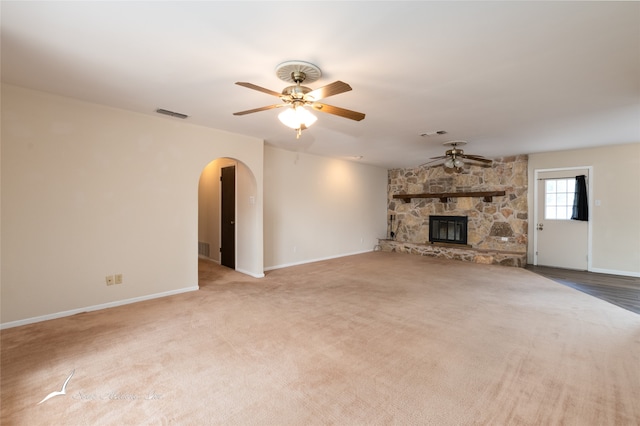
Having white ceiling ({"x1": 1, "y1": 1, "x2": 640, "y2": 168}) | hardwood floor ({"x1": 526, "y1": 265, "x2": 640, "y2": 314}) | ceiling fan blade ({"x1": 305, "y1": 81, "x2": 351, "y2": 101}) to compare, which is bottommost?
hardwood floor ({"x1": 526, "y1": 265, "x2": 640, "y2": 314})

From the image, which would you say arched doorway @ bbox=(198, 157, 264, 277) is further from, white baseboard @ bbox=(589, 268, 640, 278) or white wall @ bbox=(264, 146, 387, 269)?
white baseboard @ bbox=(589, 268, 640, 278)

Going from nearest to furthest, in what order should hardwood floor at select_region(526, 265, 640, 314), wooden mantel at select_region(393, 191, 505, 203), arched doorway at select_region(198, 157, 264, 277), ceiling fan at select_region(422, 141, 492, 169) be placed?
hardwood floor at select_region(526, 265, 640, 314) → arched doorway at select_region(198, 157, 264, 277) → ceiling fan at select_region(422, 141, 492, 169) → wooden mantel at select_region(393, 191, 505, 203)

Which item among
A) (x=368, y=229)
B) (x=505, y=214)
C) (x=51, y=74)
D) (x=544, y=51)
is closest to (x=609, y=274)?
(x=505, y=214)

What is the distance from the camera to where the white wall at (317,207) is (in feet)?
19.2

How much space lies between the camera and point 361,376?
2.13 m

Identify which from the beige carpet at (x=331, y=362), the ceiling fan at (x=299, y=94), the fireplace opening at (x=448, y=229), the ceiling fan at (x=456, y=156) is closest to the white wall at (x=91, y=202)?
the beige carpet at (x=331, y=362)

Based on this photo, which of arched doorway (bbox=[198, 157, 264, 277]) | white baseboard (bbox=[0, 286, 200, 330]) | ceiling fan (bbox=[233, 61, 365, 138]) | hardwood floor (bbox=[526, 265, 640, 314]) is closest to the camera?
ceiling fan (bbox=[233, 61, 365, 138])

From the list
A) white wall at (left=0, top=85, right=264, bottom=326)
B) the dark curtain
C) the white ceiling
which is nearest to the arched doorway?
white wall at (left=0, top=85, right=264, bottom=326)

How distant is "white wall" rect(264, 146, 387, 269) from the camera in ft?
19.2

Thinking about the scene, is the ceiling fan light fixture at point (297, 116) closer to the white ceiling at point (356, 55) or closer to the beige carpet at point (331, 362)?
the white ceiling at point (356, 55)

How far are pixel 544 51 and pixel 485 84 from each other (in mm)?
604

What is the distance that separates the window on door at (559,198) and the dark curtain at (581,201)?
12 cm

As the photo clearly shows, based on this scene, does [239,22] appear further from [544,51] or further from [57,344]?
[57,344]

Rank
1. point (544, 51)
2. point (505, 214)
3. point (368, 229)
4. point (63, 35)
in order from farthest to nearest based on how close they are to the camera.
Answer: point (368, 229) → point (505, 214) → point (544, 51) → point (63, 35)
